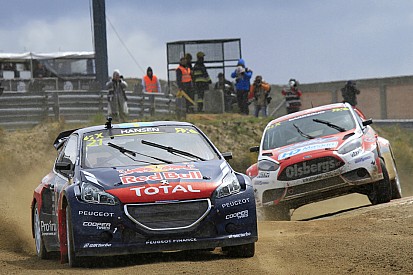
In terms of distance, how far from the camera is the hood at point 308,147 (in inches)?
566

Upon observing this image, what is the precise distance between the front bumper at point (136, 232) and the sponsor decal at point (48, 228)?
120 cm

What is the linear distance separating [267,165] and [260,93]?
47.8ft

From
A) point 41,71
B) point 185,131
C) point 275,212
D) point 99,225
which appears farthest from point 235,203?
point 41,71

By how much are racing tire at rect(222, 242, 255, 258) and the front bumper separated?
22 cm

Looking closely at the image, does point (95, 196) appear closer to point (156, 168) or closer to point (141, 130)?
point (156, 168)

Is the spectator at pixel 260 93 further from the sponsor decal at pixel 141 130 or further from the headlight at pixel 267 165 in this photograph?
the sponsor decal at pixel 141 130

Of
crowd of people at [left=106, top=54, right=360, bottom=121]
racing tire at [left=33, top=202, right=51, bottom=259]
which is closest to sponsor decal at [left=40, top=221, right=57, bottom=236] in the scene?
racing tire at [left=33, top=202, right=51, bottom=259]

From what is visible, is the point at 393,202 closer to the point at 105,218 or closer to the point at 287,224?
the point at 287,224

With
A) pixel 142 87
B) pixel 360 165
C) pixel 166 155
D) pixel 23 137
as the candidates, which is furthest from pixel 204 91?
pixel 166 155

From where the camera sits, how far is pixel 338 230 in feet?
36.3

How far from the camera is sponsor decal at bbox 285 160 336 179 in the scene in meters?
14.2

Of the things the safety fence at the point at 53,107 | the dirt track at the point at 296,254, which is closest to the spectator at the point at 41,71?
the safety fence at the point at 53,107

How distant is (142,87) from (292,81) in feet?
13.7

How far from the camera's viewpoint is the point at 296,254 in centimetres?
913
